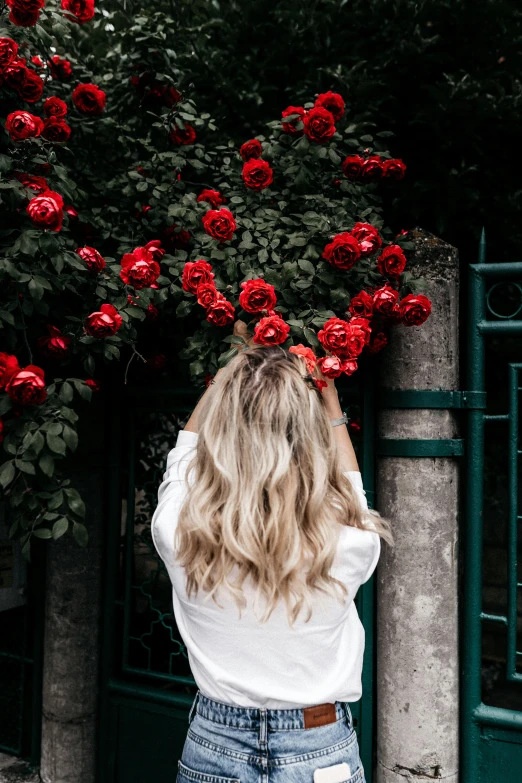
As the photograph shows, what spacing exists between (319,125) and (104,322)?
110cm

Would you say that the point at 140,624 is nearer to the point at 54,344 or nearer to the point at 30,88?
the point at 54,344

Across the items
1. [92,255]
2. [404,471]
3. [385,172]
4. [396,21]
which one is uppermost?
[396,21]

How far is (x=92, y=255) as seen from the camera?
2.43 metres

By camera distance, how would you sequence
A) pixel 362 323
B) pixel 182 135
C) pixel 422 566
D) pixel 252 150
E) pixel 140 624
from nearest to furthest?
1. pixel 362 323
2. pixel 422 566
3. pixel 252 150
4. pixel 182 135
5. pixel 140 624

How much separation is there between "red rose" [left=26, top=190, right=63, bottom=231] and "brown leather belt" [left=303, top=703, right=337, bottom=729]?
5.33ft

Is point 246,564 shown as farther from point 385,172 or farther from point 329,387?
point 385,172

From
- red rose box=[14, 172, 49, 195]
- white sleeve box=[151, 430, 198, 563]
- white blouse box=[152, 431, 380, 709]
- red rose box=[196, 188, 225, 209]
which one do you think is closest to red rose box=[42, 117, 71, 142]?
red rose box=[14, 172, 49, 195]

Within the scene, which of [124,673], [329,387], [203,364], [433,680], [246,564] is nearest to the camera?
[246,564]

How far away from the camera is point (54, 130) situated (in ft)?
8.27

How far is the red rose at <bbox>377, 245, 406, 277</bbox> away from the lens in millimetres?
2346

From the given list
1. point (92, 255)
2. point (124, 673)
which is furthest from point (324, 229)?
point (124, 673)

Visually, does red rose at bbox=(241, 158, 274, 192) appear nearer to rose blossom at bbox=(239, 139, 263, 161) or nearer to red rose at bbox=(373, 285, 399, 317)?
rose blossom at bbox=(239, 139, 263, 161)

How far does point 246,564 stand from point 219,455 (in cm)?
26

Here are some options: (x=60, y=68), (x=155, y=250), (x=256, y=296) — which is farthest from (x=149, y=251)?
(x=60, y=68)
